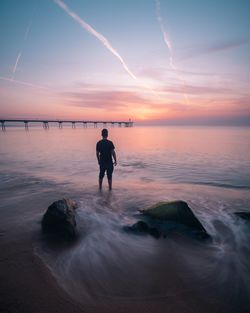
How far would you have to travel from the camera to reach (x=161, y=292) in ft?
9.98

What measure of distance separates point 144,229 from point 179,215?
40.1 inches

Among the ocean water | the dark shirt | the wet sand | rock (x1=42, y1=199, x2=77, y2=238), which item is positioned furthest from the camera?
the dark shirt

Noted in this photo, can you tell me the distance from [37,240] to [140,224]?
2.43 metres

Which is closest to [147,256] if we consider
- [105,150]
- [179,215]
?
[179,215]

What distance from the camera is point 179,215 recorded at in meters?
5.35

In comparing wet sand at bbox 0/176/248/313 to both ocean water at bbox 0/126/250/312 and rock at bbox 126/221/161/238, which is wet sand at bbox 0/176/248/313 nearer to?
ocean water at bbox 0/126/250/312

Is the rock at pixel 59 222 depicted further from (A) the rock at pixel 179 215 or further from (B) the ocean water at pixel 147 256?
(A) the rock at pixel 179 215

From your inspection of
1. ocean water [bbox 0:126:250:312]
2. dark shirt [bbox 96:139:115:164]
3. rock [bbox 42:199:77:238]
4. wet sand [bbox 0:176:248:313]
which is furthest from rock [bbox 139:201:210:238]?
dark shirt [bbox 96:139:115:164]

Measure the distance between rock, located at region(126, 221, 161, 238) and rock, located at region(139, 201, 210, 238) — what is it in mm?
612

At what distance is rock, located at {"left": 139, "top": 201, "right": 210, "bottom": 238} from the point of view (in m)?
5.12

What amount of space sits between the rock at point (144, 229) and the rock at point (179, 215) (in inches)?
24.1

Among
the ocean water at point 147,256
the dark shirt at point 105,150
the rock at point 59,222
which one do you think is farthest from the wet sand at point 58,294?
the dark shirt at point 105,150

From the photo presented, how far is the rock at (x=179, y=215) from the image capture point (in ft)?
16.8

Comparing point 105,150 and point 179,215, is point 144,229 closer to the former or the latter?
point 179,215
